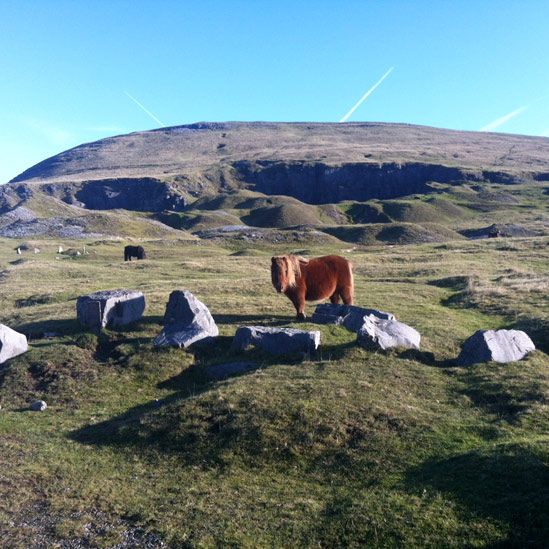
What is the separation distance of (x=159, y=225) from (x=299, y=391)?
9732cm

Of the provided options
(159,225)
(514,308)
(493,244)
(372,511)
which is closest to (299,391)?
(372,511)

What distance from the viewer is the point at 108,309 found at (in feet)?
78.4

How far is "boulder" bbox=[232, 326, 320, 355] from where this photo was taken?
20219 millimetres

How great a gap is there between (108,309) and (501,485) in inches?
→ 723

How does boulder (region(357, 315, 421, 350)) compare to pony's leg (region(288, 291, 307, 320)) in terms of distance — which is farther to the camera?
pony's leg (region(288, 291, 307, 320))

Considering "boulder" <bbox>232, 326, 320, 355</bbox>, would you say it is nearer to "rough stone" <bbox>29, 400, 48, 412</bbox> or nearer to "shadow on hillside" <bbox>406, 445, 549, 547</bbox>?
"rough stone" <bbox>29, 400, 48, 412</bbox>

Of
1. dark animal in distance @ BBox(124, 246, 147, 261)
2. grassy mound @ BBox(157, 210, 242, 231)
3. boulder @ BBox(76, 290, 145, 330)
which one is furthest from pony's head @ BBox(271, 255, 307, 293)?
grassy mound @ BBox(157, 210, 242, 231)

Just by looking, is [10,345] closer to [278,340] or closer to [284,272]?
[278,340]

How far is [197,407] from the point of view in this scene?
15375 mm

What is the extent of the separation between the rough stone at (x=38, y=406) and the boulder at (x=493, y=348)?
48.8ft

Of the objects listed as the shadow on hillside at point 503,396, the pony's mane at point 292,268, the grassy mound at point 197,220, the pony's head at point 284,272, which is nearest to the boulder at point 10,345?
the pony's head at point 284,272

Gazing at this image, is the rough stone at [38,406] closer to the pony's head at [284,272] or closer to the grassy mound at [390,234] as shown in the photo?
the pony's head at [284,272]

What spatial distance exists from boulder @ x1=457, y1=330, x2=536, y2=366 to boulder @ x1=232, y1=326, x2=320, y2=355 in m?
5.74

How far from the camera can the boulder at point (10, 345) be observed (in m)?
20.2
